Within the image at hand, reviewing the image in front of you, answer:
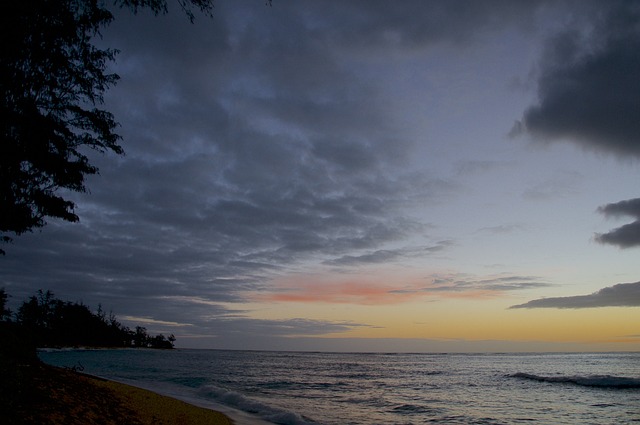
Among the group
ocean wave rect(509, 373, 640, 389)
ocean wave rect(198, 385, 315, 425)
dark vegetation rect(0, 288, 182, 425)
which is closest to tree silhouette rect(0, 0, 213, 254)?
dark vegetation rect(0, 288, 182, 425)

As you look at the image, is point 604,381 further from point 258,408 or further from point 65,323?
point 65,323

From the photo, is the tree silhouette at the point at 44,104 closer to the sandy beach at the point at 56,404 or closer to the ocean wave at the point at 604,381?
the sandy beach at the point at 56,404

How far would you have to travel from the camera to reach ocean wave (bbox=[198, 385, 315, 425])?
57.7 feet

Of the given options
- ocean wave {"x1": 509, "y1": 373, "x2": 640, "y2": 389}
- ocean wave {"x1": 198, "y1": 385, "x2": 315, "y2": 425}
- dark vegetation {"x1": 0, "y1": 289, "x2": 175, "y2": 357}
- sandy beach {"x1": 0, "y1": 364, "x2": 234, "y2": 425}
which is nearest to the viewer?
sandy beach {"x1": 0, "y1": 364, "x2": 234, "y2": 425}

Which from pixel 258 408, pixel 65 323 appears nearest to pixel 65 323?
pixel 65 323

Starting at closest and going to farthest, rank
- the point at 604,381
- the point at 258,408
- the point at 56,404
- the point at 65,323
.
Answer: the point at 56,404 < the point at 258,408 < the point at 604,381 < the point at 65,323

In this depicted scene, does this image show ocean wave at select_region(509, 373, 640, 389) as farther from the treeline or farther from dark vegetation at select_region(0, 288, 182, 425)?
the treeline

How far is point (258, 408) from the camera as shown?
830 inches

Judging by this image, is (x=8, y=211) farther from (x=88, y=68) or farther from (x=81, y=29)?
(x=81, y=29)

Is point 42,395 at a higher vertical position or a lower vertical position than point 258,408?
higher

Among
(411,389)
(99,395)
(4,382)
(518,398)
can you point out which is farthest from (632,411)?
(4,382)

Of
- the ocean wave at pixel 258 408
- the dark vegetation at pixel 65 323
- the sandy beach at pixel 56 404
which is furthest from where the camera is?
the dark vegetation at pixel 65 323

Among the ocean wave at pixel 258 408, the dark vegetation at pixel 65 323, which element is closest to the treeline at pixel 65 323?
the dark vegetation at pixel 65 323

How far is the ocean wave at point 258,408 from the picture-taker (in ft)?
57.7
